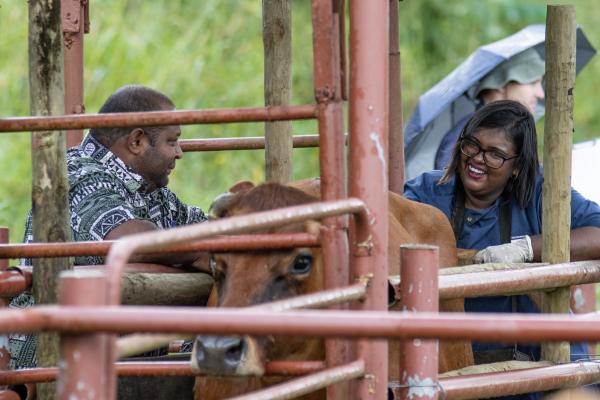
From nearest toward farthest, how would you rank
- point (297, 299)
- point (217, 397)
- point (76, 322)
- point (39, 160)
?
point (76, 322), point (297, 299), point (39, 160), point (217, 397)

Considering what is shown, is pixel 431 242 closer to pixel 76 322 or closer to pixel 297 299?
pixel 297 299

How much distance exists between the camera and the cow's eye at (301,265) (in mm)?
3055

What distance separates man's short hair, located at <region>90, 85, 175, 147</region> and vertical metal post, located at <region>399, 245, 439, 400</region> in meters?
1.75

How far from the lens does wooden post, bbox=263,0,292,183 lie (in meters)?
3.94

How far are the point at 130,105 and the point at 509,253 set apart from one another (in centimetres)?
154

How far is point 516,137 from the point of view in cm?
432

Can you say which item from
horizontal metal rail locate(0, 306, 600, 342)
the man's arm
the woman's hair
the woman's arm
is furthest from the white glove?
horizontal metal rail locate(0, 306, 600, 342)

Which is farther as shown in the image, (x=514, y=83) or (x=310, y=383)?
(x=514, y=83)

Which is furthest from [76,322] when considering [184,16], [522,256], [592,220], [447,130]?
[184,16]

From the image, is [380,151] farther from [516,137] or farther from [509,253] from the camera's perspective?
[516,137]

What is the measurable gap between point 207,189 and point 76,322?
25.3 ft

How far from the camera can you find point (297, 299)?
94.6 inches

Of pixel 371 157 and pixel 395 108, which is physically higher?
pixel 395 108

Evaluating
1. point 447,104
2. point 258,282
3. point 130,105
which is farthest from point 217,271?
point 447,104
